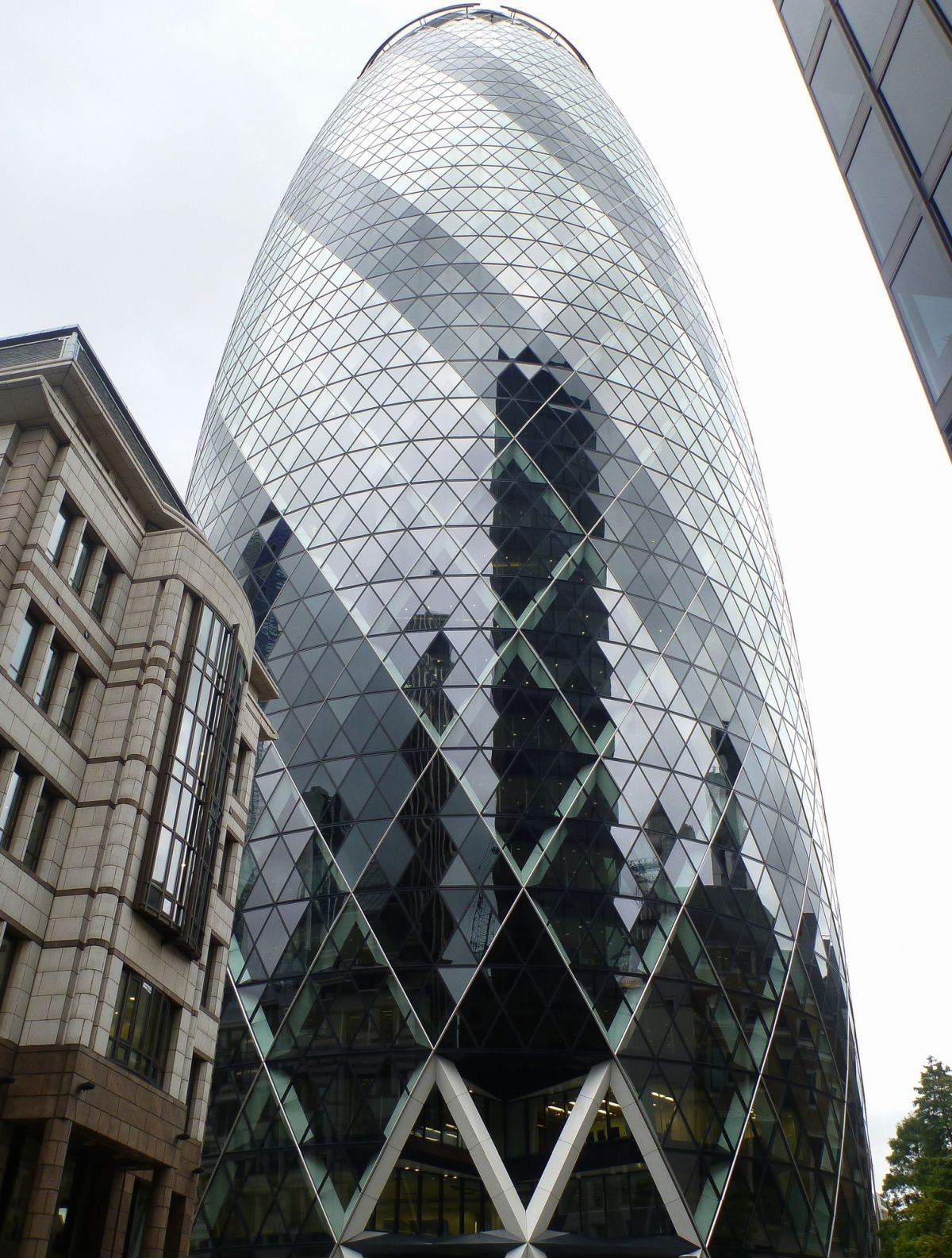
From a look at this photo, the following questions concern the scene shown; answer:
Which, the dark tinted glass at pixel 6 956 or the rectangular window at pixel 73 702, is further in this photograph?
the rectangular window at pixel 73 702

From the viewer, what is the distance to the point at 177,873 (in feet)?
75.7

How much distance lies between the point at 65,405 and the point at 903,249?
16745mm

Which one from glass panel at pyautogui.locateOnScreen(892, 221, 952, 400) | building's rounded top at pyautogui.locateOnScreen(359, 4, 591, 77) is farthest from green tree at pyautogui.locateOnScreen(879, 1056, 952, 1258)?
building's rounded top at pyautogui.locateOnScreen(359, 4, 591, 77)

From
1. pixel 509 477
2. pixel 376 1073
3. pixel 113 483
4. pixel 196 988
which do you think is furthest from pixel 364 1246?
pixel 509 477

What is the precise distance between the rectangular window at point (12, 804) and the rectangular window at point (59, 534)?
4261 millimetres

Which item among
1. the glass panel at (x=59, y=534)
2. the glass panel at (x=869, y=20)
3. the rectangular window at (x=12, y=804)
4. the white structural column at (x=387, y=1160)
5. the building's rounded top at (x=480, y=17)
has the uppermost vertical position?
the building's rounded top at (x=480, y=17)

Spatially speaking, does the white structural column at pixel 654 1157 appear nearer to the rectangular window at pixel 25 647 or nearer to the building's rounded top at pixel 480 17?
the rectangular window at pixel 25 647

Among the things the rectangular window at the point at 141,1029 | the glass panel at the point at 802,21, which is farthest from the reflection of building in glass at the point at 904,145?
the rectangular window at the point at 141,1029

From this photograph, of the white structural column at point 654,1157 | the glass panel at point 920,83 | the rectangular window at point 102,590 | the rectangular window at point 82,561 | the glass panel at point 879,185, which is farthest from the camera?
the white structural column at point 654,1157

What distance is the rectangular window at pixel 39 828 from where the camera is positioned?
67.9ft

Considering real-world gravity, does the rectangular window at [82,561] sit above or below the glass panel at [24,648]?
above

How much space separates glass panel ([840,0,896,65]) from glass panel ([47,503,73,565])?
634 inches

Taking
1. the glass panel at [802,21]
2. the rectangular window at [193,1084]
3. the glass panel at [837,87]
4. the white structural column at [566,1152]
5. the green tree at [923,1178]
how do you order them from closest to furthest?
the glass panel at [837,87] < the glass panel at [802,21] < the rectangular window at [193,1084] < the white structural column at [566,1152] < the green tree at [923,1178]

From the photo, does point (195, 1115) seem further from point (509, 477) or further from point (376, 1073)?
point (509, 477)
